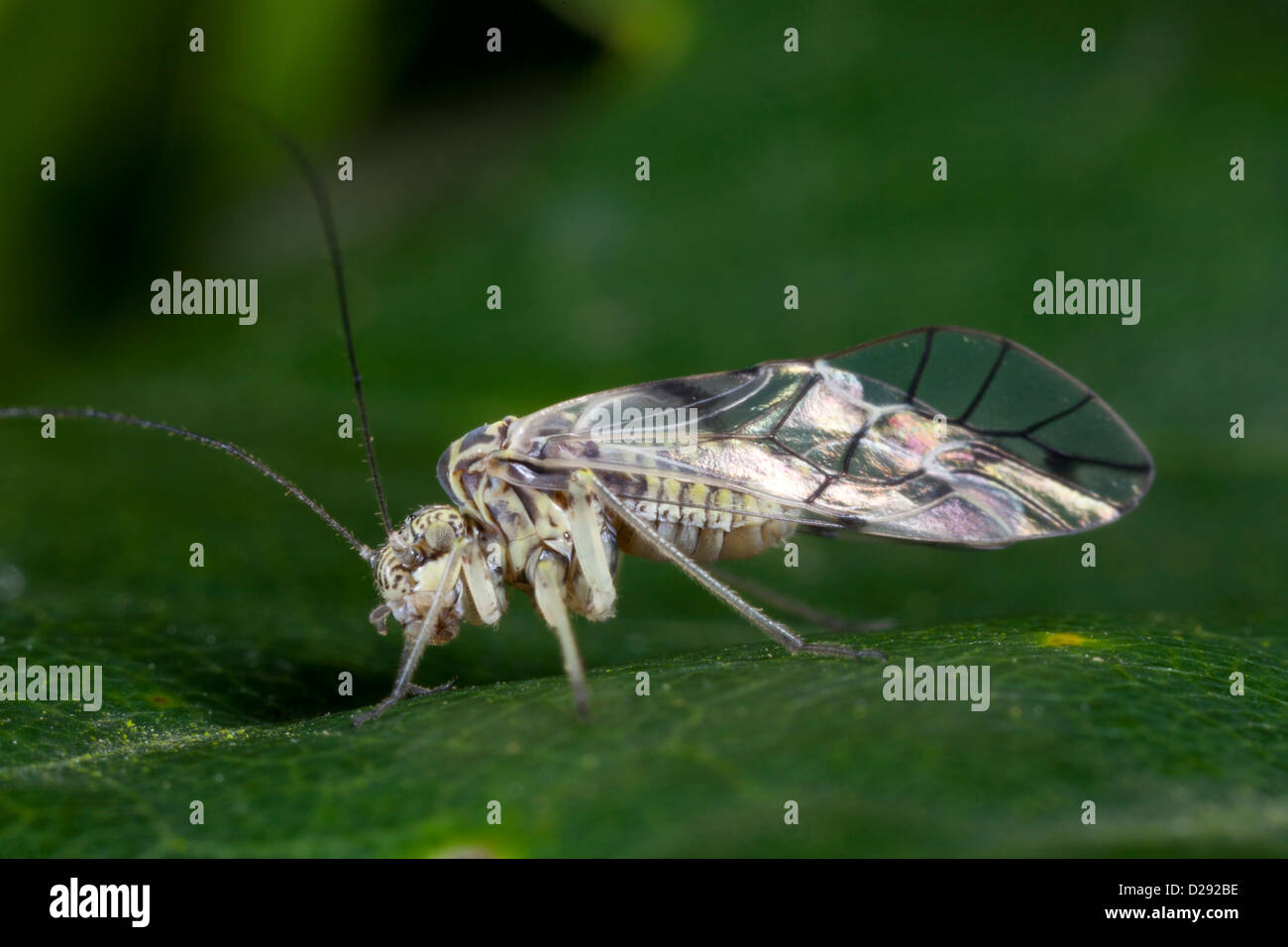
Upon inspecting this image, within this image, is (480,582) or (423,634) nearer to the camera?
(423,634)

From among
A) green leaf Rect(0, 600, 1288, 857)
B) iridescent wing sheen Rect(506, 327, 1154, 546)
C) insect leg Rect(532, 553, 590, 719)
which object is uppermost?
iridescent wing sheen Rect(506, 327, 1154, 546)

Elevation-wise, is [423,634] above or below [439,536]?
below

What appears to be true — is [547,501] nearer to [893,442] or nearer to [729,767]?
[893,442]

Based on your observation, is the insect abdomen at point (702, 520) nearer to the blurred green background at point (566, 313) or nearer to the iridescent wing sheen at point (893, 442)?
the iridescent wing sheen at point (893, 442)

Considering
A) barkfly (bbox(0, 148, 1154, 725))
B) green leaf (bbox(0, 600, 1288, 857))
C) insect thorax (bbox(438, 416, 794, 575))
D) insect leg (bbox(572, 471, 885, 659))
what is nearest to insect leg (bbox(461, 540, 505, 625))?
barkfly (bbox(0, 148, 1154, 725))

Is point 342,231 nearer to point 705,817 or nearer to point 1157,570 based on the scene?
point 1157,570

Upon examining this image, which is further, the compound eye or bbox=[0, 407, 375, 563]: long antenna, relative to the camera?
the compound eye

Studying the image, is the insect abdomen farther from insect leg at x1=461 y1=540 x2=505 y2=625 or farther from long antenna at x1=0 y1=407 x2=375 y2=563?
long antenna at x1=0 y1=407 x2=375 y2=563

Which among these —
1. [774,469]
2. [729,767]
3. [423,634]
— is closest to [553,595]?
[423,634]
